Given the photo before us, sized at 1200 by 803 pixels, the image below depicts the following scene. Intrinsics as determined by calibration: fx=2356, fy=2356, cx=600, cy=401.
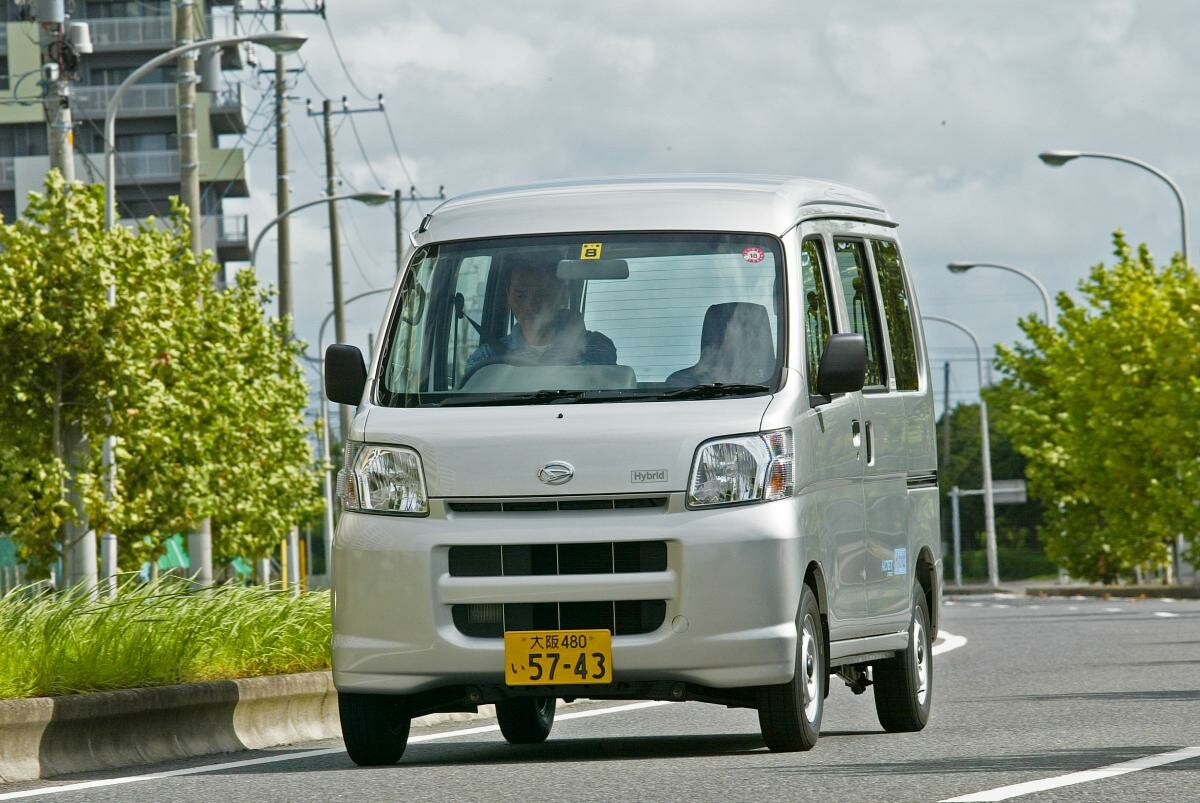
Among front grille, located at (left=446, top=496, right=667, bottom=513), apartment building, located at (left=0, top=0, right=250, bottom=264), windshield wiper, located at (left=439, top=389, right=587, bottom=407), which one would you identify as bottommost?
front grille, located at (left=446, top=496, right=667, bottom=513)

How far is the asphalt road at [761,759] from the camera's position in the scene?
868cm

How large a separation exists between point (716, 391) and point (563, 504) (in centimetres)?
85

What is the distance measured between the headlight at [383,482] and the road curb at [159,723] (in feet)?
5.36

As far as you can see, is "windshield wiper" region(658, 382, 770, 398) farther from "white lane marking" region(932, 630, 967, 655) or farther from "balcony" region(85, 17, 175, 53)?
"balcony" region(85, 17, 175, 53)

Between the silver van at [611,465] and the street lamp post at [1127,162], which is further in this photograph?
the street lamp post at [1127,162]

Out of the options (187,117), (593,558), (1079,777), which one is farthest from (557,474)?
(187,117)

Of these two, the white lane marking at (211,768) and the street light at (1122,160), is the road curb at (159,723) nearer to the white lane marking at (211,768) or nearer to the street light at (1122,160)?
the white lane marking at (211,768)

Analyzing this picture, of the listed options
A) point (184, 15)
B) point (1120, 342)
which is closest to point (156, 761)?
point (184, 15)

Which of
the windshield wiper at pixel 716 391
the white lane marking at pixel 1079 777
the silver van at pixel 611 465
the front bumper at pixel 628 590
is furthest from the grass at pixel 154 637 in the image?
the white lane marking at pixel 1079 777

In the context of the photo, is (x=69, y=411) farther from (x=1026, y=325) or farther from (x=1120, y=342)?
(x=1026, y=325)

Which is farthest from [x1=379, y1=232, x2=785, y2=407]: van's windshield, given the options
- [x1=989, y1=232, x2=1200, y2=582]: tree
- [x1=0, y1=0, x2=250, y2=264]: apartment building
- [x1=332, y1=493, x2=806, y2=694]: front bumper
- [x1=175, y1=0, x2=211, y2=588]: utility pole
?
[x1=0, y1=0, x2=250, y2=264]: apartment building

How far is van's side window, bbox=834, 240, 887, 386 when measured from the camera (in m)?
11.5

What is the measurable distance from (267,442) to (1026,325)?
29.3 m

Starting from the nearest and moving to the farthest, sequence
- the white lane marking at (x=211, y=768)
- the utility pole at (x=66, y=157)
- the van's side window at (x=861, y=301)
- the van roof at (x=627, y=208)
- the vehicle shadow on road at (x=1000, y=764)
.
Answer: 1. the vehicle shadow on road at (x=1000, y=764)
2. the white lane marking at (x=211, y=768)
3. the van roof at (x=627, y=208)
4. the van's side window at (x=861, y=301)
5. the utility pole at (x=66, y=157)
